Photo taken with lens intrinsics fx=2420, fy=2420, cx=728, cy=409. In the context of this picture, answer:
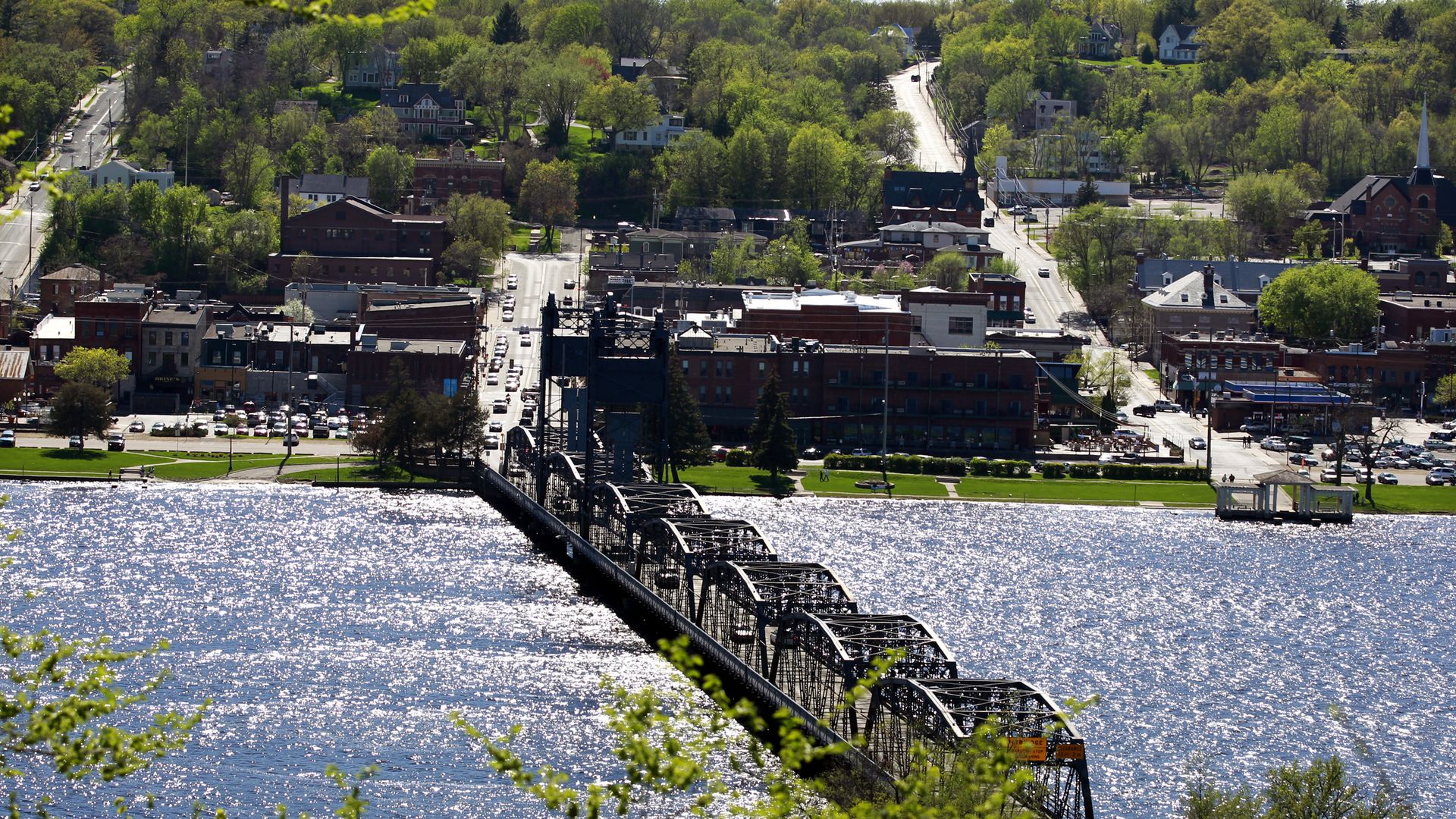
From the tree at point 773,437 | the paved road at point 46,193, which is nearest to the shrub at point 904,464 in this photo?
the tree at point 773,437

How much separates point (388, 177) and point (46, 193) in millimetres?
44374

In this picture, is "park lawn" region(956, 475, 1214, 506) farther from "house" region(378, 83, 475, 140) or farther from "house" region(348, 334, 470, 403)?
"house" region(378, 83, 475, 140)

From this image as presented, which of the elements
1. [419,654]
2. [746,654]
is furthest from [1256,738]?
[419,654]

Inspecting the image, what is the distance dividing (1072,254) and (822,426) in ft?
168

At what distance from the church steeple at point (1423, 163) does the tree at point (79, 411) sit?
343 feet

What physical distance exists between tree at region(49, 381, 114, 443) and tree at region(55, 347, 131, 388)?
289 inches

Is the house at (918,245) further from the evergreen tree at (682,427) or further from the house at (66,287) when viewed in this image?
the evergreen tree at (682,427)

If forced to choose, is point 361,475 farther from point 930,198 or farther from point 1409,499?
point 930,198

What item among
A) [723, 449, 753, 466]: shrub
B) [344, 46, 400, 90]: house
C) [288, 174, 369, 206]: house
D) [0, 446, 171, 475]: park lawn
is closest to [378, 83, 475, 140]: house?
[344, 46, 400, 90]: house

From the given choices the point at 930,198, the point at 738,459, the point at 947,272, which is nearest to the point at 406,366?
the point at 738,459

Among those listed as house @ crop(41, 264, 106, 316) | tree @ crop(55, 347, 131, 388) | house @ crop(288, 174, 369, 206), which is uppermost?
house @ crop(288, 174, 369, 206)

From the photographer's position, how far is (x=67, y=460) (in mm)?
101125

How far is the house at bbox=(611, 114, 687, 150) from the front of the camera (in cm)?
17900

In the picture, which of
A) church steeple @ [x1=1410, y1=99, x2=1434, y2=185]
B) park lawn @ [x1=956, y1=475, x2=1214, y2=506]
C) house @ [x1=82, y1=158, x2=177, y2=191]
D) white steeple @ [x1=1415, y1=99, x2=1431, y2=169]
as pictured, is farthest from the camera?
white steeple @ [x1=1415, y1=99, x2=1431, y2=169]
